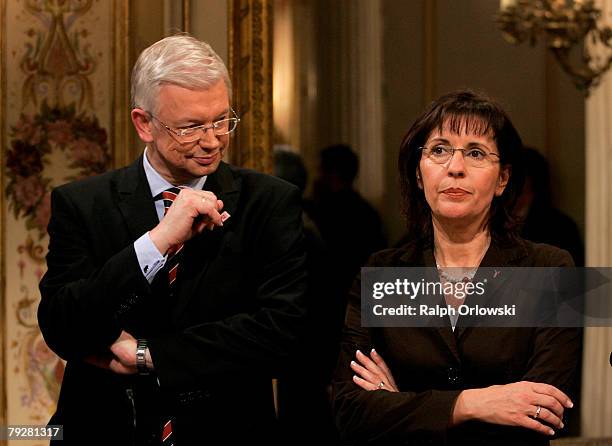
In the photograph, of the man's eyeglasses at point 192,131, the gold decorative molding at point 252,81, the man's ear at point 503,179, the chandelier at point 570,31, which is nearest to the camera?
the man's eyeglasses at point 192,131

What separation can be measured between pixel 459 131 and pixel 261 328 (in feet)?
A: 1.97

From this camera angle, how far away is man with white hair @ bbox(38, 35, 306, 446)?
2.37 m

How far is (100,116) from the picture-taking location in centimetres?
376

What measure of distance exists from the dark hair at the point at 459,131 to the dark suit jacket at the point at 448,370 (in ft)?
0.35

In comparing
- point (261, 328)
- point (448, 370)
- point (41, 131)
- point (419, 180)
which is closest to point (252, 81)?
point (41, 131)

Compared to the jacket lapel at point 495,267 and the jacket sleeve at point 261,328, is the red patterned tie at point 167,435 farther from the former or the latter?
the jacket lapel at point 495,267

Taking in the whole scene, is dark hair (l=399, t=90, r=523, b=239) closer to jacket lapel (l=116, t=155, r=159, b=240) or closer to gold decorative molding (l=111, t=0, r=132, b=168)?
jacket lapel (l=116, t=155, r=159, b=240)

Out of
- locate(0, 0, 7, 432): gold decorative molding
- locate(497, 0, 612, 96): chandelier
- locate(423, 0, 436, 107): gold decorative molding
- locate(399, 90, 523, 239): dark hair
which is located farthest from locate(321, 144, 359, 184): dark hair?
locate(399, 90, 523, 239): dark hair

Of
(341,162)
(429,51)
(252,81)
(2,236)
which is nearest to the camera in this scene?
(2,236)

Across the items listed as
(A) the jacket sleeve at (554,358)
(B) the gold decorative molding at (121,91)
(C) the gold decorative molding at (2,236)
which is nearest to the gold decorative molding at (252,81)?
(B) the gold decorative molding at (121,91)

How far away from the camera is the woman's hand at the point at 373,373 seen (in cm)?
243

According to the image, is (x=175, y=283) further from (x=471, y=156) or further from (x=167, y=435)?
(x=471, y=156)

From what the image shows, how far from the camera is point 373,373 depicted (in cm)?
244

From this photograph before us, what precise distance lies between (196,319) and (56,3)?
1.70 meters
